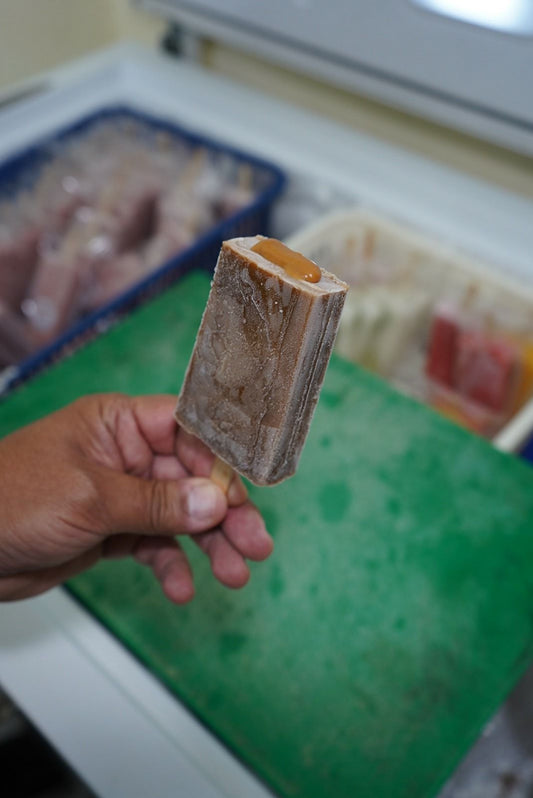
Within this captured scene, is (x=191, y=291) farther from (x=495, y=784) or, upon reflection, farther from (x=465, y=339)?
(x=495, y=784)

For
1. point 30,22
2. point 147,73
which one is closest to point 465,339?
point 147,73

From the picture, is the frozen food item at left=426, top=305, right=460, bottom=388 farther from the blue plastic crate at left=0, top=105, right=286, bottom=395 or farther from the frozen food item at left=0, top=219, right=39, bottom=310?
the frozen food item at left=0, top=219, right=39, bottom=310

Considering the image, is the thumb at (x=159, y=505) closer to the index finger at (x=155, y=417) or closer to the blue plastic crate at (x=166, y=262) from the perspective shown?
the index finger at (x=155, y=417)

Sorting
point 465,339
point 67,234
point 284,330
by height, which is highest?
point 284,330

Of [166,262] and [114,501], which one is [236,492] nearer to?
[114,501]

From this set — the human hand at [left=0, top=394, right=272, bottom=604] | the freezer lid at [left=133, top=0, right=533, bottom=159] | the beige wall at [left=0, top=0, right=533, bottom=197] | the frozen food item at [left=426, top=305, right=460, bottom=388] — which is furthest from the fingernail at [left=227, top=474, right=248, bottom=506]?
the beige wall at [left=0, top=0, right=533, bottom=197]

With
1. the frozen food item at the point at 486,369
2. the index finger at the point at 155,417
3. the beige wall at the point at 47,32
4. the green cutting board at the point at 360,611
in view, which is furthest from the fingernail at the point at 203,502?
the beige wall at the point at 47,32
